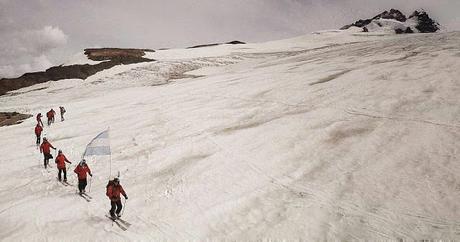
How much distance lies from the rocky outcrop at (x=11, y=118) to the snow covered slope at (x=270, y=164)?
7.17 ft

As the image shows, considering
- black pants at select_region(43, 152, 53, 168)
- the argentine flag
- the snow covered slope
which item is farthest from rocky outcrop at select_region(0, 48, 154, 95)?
the argentine flag

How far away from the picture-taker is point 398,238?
10688 millimetres

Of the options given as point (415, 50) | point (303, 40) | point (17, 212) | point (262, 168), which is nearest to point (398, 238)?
Result: point (262, 168)

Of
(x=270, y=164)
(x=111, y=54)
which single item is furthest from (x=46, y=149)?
(x=111, y=54)

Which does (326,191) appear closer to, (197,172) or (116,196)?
(197,172)

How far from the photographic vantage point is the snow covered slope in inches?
477

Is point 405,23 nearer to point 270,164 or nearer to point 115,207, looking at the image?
point 270,164

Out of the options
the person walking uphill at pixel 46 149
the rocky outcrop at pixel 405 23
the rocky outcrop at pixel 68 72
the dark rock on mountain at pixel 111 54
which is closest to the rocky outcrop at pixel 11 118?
the person walking uphill at pixel 46 149

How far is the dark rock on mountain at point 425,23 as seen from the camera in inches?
4712

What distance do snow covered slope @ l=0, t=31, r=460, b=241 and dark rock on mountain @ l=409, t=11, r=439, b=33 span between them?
10027 cm

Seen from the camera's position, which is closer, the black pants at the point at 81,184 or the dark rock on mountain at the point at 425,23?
the black pants at the point at 81,184

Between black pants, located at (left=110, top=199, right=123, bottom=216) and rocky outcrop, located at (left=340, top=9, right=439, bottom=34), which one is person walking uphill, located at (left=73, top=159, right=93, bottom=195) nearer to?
black pants, located at (left=110, top=199, right=123, bottom=216)

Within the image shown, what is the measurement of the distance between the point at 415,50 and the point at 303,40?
5527cm

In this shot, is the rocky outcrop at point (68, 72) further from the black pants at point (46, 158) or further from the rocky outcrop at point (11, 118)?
the black pants at point (46, 158)
